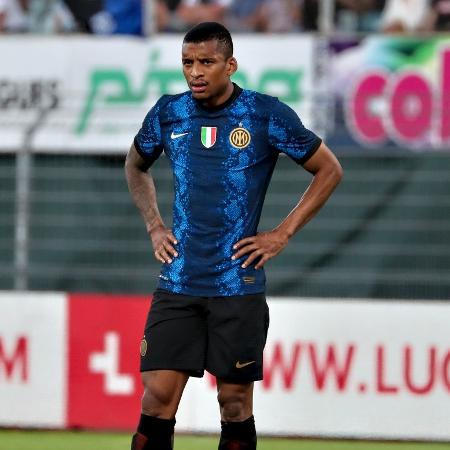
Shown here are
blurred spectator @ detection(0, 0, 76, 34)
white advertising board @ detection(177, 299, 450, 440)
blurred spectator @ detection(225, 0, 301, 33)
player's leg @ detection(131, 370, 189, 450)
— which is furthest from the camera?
blurred spectator @ detection(0, 0, 76, 34)

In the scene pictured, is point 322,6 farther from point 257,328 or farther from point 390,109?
point 257,328

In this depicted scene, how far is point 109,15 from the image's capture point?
11438mm

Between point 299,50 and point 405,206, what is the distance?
5.63 feet

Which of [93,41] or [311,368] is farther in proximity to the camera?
[93,41]

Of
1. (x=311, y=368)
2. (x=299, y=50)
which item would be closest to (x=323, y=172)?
(x=311, y=368)

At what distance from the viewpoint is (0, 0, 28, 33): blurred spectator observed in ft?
37.8

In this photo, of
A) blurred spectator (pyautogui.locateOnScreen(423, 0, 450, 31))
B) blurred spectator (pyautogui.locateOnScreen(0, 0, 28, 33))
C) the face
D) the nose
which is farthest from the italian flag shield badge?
blurred spectator (pyautogui.locateOnScreen(0, 0, 28, 33))

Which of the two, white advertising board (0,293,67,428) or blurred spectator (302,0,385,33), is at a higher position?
blurred spectator (302,0,385,33)

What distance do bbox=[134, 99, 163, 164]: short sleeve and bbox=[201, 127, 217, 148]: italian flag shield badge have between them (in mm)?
260

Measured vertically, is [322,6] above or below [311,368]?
above

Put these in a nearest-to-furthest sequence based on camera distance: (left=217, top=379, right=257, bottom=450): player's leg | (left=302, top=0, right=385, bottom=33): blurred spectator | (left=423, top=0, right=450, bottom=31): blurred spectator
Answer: (left=217, top=379, right=257, bottom=450): player's leg → (left=423, top=0, right=450, bottom=31): blurred spectator → (left=302, top=0, right=385, bottom=33): blurred spectator

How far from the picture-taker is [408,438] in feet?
27.0

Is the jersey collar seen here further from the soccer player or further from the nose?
the nose

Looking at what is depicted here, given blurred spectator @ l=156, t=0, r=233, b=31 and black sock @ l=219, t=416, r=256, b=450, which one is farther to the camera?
blurred spectator @ l=156, t=0, r=233, b=31
